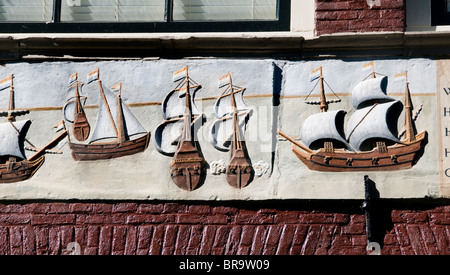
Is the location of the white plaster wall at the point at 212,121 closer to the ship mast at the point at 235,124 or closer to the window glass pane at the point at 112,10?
the ship mast at the point at 235,124

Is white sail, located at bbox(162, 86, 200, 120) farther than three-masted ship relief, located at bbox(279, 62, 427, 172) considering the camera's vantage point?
Yes

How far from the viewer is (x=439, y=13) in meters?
7.04

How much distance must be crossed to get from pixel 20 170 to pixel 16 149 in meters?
0.18

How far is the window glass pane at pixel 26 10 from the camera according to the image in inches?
293

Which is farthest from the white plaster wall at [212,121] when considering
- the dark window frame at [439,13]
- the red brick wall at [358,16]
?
the dark window frame at [439,13]

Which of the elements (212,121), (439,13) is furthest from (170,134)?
(439,13)

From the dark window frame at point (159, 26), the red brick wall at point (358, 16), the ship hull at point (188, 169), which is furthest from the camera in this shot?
the dark window frame at point (159, 26)

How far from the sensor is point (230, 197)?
6562 mm

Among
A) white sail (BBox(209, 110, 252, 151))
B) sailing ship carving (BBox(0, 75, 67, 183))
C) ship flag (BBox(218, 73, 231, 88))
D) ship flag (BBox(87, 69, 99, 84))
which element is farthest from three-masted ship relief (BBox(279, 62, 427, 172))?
sailing ship carving (BBox(0, 75, 67, 183))

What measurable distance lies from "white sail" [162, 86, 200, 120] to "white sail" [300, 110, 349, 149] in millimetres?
856

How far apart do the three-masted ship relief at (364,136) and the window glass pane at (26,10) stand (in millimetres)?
2318

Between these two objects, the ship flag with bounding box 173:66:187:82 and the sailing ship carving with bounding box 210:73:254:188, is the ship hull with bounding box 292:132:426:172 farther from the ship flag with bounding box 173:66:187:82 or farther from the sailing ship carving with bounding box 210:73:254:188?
the ship flag with bounding box 173:66:187:82

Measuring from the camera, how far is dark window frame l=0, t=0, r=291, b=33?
7.11 m

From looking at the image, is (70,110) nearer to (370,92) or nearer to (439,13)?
(370,92)
